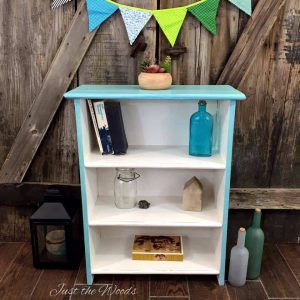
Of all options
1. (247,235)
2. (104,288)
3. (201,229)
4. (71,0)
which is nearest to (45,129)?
(71,0)

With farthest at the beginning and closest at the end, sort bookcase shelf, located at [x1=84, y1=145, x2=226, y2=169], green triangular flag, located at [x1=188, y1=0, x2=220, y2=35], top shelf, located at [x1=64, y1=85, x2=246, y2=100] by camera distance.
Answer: green triangular flag, located at [x1=188, y1=0, x2=220, y2=35], bookcase shelf, located at [x1=84, y1=145, x2=226, y2=169], top shelf, located at [x1=64, y1=85, x2=246, y2=100]

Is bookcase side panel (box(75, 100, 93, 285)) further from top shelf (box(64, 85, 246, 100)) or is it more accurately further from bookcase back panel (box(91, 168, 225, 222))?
bookcase back panel (box(91, 168, 225, 222))

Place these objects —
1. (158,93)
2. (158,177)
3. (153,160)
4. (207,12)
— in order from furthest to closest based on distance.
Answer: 1. (158,177)
2. (207,12)
3. (153,160)
4. (158,93)

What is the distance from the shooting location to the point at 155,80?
1688 mm

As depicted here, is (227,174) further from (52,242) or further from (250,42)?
(52,242)

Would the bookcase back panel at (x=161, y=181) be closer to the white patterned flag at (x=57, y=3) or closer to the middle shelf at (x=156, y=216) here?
the middle shelf at (x=156, y=216)

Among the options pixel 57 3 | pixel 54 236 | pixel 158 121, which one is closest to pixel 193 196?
pixel 158 121

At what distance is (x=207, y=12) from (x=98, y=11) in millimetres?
545

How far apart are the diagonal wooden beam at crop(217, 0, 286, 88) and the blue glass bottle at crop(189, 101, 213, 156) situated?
0.27m

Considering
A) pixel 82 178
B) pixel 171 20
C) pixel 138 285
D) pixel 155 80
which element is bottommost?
pixel 138 285

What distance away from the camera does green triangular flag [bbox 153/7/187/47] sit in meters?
1.83

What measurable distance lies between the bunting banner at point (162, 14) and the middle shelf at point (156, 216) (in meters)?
0.85

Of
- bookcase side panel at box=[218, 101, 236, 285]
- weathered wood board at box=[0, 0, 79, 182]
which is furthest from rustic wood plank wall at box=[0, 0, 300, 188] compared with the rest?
bookcase side panel at box=[218, 101, 236, 285]

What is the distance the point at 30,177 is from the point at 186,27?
3.95ft
